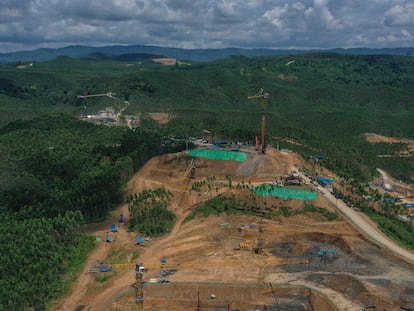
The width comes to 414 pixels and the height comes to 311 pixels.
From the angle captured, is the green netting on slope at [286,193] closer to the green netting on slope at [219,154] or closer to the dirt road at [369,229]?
the dirt road at [369,229]

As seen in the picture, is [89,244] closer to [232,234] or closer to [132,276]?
[132,276]

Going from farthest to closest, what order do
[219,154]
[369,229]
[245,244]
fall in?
1. [219,154]
2. [369,229]
3. [245,244]

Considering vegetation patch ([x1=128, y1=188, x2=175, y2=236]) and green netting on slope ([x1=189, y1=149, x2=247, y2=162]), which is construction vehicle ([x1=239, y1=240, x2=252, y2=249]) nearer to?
vegetation patch ([x1=128, y1=188, x2=175, y2=236])

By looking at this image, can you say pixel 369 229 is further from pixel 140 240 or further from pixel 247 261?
pixel 140 240

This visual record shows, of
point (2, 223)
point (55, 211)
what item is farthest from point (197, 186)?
point (2, 223)

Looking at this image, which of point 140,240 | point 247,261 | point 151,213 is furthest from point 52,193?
point 247,261

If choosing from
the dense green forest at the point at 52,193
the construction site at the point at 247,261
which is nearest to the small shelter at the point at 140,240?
the construction site at the point at 247,261

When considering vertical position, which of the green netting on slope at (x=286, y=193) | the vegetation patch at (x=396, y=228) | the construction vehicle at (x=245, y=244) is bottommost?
the construction vehicle at (x=245, y=244)
